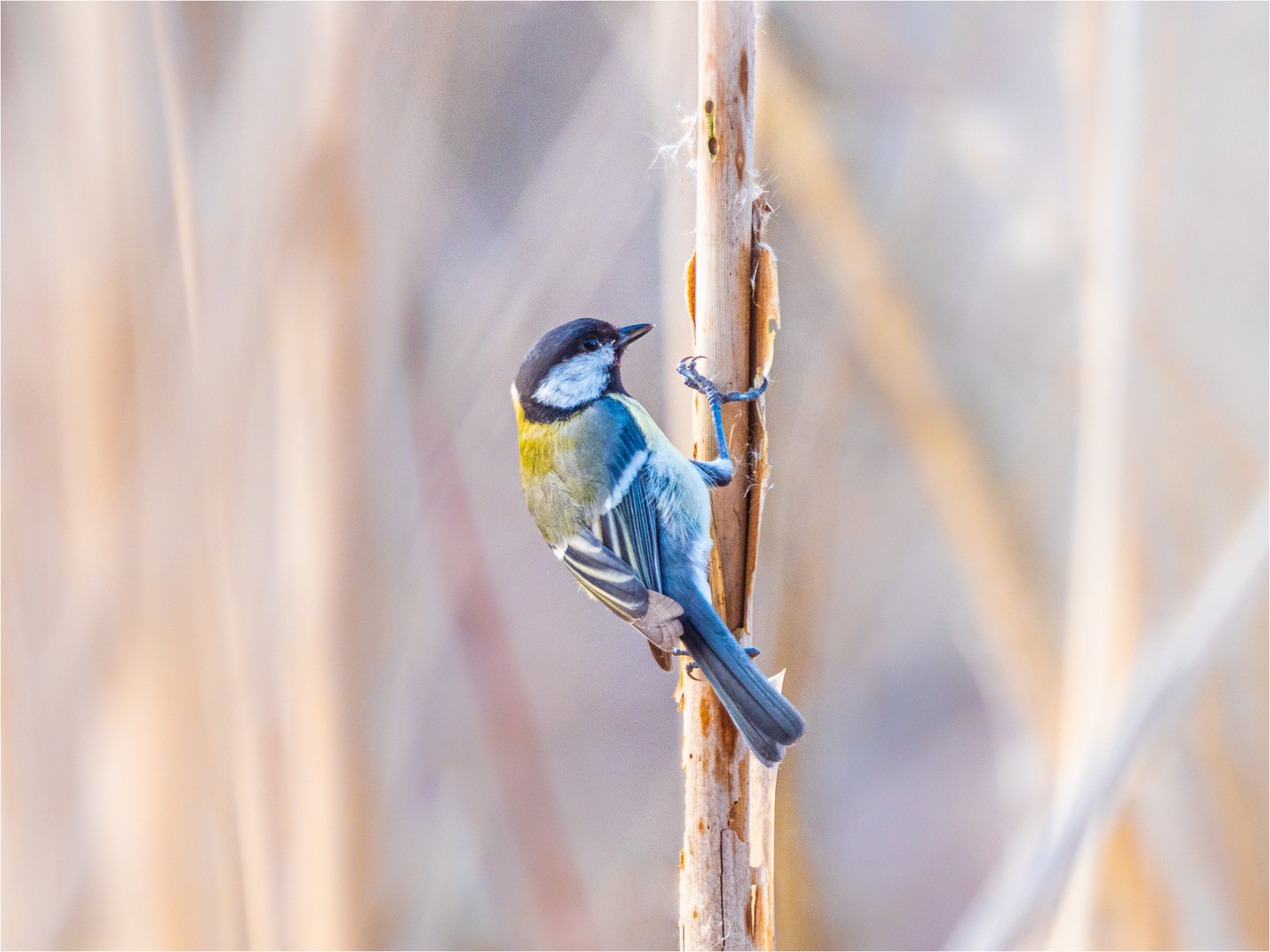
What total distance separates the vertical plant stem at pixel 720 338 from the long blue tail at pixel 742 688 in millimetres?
54

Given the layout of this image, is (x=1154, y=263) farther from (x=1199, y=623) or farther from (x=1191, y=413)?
(x=1199, y=623)

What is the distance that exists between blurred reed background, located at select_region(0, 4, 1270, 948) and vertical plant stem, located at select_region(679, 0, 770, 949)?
191mm

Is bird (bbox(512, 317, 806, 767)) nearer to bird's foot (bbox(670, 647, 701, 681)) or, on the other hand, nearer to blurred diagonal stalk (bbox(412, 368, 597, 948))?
bird's foot (bbox(670, 647, 701, 681))

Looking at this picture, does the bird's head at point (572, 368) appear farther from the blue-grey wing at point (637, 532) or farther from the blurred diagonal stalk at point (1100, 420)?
the blurred diagonal stalk at point (1100, 420)

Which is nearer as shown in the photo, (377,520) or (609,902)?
(377,520)

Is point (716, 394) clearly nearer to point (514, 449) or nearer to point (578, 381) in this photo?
point (578, 381)

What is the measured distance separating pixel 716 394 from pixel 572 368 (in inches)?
8.9

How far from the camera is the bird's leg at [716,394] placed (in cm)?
79

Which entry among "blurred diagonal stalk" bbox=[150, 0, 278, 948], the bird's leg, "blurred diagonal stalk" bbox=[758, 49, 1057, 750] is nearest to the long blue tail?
the bird's leg

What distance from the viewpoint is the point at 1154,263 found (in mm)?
1067

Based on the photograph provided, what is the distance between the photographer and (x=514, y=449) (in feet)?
4.23

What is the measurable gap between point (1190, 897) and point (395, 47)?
1.56 m

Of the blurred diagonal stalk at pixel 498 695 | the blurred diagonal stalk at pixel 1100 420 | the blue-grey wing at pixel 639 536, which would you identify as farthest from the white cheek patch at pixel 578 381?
the blurred diagonal stalk at pixel 1100 420

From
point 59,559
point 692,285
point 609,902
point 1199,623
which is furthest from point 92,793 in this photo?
point 1199,623
